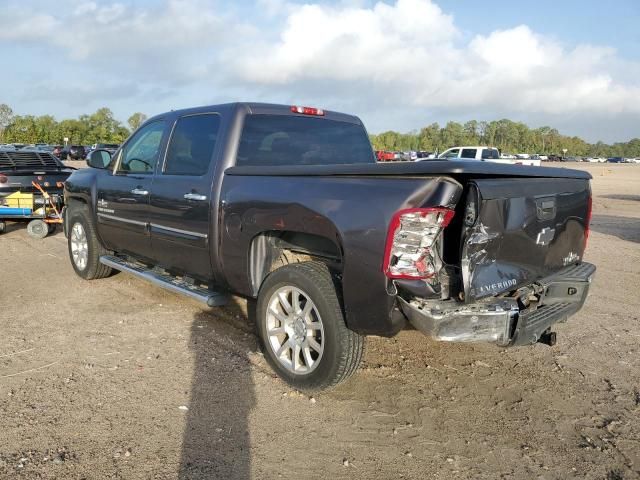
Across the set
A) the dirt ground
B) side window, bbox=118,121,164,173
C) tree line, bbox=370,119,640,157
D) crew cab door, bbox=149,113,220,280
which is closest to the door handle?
crew cab door, bbox=149,113,220,280

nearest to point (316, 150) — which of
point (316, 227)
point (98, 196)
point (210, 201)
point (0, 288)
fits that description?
point (210, 201)

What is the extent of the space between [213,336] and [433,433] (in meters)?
2.21

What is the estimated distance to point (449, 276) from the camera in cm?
320

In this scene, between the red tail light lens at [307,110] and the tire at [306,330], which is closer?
the tire at [306,330]

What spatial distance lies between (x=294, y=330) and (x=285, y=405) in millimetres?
501

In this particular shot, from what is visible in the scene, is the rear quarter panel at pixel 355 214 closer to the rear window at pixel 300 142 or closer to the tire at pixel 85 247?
the rear window at pixel 300 142

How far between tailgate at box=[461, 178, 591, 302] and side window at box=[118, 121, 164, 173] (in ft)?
10.8

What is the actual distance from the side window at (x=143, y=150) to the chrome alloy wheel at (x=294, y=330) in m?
2.19

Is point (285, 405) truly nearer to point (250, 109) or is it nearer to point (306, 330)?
point (306, 330)

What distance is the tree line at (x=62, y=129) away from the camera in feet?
246

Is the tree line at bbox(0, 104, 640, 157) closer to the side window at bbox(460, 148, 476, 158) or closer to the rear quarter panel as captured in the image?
the side window at bbox(460, 148, 476, 158)

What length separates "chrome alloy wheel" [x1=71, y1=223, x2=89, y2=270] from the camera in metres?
6.53

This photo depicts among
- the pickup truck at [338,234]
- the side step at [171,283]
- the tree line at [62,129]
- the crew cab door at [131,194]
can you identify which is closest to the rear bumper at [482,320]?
the pickup truck at [338,234]

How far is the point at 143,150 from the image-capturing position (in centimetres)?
552
